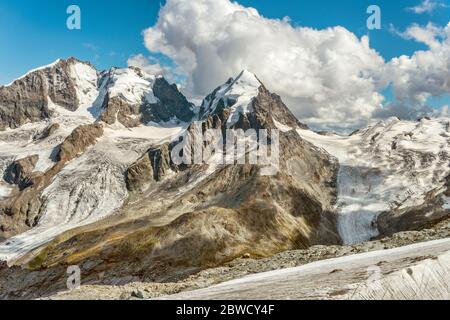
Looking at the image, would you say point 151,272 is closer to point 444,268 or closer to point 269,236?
point 269,236

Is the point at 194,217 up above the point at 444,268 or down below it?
above

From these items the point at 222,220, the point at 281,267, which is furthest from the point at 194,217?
the point at 281,267

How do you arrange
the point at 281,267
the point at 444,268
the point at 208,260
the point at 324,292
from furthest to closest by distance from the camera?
1. the point at 208,260
2. the point at 281,267
3. the point at 444,268
4. the point at 324,292
